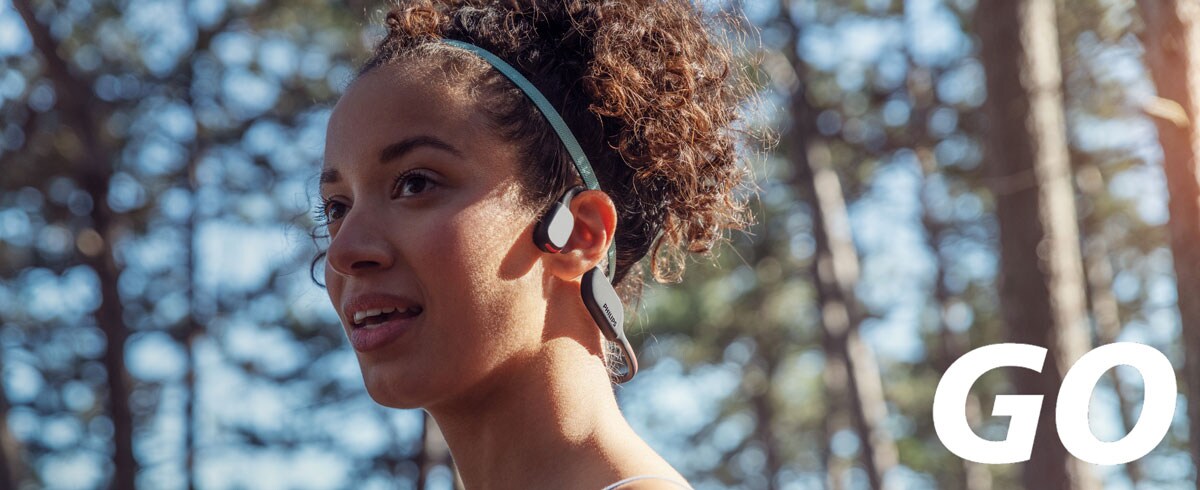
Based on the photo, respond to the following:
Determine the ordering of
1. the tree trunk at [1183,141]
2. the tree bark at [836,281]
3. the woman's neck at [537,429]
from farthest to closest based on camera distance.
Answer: the tree bark at [836,281] → the tree trunk at [1183,141] → the woman's neck at [537,429]

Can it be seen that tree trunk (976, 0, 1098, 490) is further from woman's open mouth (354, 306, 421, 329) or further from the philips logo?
woman's open mouth (354, 306, 421, 329)

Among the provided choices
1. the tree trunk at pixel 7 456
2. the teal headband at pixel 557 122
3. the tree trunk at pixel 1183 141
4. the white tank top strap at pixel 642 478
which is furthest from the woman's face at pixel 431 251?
the tree trunk at pixel 7 456

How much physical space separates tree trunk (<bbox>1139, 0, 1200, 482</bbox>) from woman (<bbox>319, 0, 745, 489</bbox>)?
4.80 metres

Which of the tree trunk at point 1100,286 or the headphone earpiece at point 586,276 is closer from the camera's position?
the headphone earpiece at point 586,276

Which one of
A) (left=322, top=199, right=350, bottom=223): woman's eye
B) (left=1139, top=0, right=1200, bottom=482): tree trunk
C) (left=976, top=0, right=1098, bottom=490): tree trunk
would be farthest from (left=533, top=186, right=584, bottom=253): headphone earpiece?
(left=976, top=0, right=1098, bottom=490): tree trunk

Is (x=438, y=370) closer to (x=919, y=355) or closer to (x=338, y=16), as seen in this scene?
(x=338, y=16)

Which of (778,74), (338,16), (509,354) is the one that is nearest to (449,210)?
(509,354)

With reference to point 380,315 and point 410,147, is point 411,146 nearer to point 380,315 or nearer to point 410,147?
point 410,147

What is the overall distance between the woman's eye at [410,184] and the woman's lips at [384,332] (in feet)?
0.66

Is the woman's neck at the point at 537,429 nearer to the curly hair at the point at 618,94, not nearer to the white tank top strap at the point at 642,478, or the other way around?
the white tank top strap at the point at 642,478

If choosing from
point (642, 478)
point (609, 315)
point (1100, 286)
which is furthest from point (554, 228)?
point (1100, 286)

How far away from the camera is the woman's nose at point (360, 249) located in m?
1.92

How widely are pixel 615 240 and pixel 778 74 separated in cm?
1155

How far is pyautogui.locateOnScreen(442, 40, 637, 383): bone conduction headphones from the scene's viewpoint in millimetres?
1992
